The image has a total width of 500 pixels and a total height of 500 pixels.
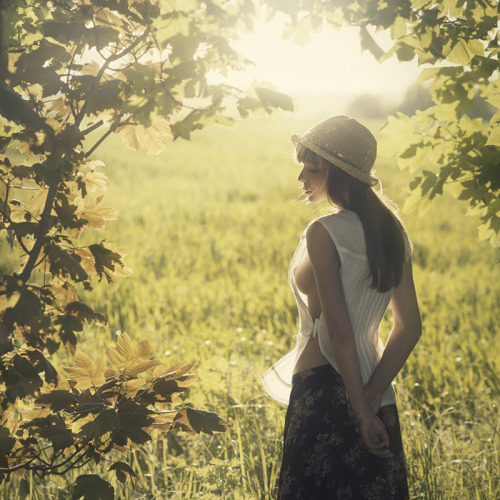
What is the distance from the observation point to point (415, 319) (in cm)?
214

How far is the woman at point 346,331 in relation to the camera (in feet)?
6.35

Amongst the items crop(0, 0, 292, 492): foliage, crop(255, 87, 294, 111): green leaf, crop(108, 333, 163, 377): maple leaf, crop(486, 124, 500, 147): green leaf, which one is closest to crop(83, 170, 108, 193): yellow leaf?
crop(0, 0, 292, 492): foliage

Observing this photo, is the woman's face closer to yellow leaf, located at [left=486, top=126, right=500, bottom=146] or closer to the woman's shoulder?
the woman's shoulder

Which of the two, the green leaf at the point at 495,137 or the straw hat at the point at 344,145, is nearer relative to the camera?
the straw hat at the point at 344,145

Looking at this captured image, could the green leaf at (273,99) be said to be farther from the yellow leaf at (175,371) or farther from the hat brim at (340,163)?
the yellow leaf at (175,371)

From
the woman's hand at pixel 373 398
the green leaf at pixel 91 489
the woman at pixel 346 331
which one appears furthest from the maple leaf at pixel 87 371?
the woman's hand at pixel 373 398

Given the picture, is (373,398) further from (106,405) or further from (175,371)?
(106,405)

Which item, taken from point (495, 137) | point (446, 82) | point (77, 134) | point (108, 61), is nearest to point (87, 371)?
point (77, 134)

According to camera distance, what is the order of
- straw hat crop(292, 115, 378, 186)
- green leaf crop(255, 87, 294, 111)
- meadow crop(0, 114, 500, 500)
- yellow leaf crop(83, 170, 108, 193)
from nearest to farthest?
1. green leaf crop(255, 87, 294, 111)
2. straw hat crop(292, 115, 378, 186)
3. yellow leaf crop(83, 170, 108, 193)
4. meadow crop(0, 114, 500, 500)

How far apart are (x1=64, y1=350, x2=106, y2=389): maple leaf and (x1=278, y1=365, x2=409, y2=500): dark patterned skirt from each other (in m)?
0.69

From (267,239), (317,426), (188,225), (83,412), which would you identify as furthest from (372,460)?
(188,225)

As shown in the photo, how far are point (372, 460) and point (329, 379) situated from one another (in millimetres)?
304

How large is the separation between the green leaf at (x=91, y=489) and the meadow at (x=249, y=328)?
50cm

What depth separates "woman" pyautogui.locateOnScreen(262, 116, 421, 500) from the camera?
76.2 inches
